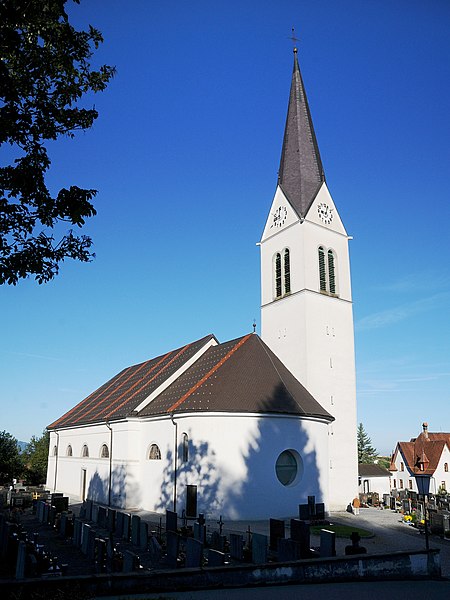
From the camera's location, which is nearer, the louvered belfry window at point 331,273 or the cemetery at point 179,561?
the cemetery at point 179,561

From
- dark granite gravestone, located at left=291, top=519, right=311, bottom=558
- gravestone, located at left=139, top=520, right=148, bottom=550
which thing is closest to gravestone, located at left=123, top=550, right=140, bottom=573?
gravestone, located at left=139, top=520, right=148, bottom=550

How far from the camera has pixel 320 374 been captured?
30.2 metres

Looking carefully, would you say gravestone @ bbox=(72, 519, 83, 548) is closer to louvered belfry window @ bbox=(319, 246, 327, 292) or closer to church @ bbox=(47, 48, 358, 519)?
church @ bbox=(47, 48, 358, 519)

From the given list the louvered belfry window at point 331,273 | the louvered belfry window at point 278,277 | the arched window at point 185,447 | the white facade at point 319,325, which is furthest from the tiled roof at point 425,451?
the arched window at point 185,447

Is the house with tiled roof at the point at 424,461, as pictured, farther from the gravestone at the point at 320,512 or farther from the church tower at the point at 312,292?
the gravestone at the point at 320,512

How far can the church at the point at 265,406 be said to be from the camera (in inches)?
942

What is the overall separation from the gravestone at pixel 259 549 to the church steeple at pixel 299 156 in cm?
2302

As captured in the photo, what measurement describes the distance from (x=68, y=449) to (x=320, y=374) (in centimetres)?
2046

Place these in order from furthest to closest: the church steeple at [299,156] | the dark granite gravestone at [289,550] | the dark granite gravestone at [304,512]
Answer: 1. the church steeple at [299,156]
2. the dark granite gravestone at [304,512]
3. the dark granite gravestone at [289,550]

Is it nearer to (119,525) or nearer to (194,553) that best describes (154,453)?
(119,525)

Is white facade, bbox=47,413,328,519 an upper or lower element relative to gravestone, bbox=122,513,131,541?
upper

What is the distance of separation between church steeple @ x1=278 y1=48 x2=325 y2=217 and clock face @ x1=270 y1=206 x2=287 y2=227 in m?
0.93

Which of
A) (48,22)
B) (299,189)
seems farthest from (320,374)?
(48,22)

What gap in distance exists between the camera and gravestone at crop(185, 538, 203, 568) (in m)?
12.0
